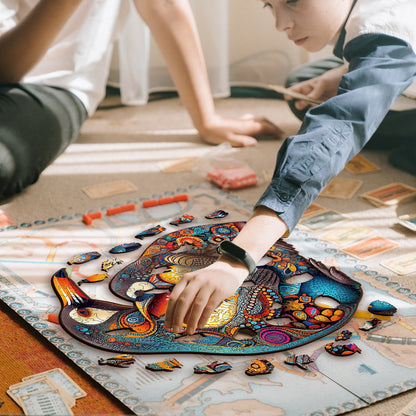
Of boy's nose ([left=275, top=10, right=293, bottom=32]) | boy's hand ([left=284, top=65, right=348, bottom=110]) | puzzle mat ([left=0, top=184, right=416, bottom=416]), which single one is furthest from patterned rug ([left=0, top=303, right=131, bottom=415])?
boy's hand ([left=284, top=65, right=348, bottom=110])

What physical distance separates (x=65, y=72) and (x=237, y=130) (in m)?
0.55

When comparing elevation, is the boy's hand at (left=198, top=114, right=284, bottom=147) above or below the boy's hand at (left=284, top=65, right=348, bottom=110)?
below

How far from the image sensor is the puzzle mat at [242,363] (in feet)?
2.92

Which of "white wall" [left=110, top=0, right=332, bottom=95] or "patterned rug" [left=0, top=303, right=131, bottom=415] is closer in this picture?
"patterned rug" [left=0, top=303, right=131, bottom=415]

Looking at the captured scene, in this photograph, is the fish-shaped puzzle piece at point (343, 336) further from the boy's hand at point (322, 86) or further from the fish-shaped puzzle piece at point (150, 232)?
the boy's hand at point (322, 86)

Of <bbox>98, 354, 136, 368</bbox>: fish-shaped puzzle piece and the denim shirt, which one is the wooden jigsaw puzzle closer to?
<bbox>98, 354, 136, 368</bbox>: fish-shaped puzzle piece

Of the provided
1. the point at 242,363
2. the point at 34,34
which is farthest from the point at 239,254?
the point at 34,34

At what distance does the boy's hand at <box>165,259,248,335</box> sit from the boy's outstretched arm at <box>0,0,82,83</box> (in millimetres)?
976

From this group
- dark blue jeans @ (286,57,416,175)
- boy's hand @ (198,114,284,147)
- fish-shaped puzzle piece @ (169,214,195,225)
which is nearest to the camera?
fish-shaped puzzle piece @ (169,214,195,225)

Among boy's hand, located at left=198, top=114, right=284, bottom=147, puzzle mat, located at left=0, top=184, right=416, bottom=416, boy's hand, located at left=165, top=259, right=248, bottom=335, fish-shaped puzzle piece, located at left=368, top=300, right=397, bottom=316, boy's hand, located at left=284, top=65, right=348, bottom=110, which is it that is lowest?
puzzle mat, located at left=0, top=184, right=416, bottom=416

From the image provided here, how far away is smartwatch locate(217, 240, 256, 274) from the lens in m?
0.92

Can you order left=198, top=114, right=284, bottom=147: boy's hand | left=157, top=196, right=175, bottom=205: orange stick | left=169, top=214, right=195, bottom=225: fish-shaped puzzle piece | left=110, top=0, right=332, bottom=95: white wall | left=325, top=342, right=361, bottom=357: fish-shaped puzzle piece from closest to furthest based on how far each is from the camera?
left=325, top=342, right=361, bottom=357: fish-shaped puzzle piece < left=169, top=214, right=195, bottom=225: fish-shaped puzzle piece < left=157, top=196, right=175, bottom=205: orange stick < left=198, top=114, right=284, bottom=147: boy's hand < left=110, top=0, right=332, bottom=95: white wall

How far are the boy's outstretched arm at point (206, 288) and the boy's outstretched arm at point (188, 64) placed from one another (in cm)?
100

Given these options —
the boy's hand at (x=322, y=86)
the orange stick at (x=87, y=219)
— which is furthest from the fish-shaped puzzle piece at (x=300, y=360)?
the boy's hand at (x=322, y=86)
